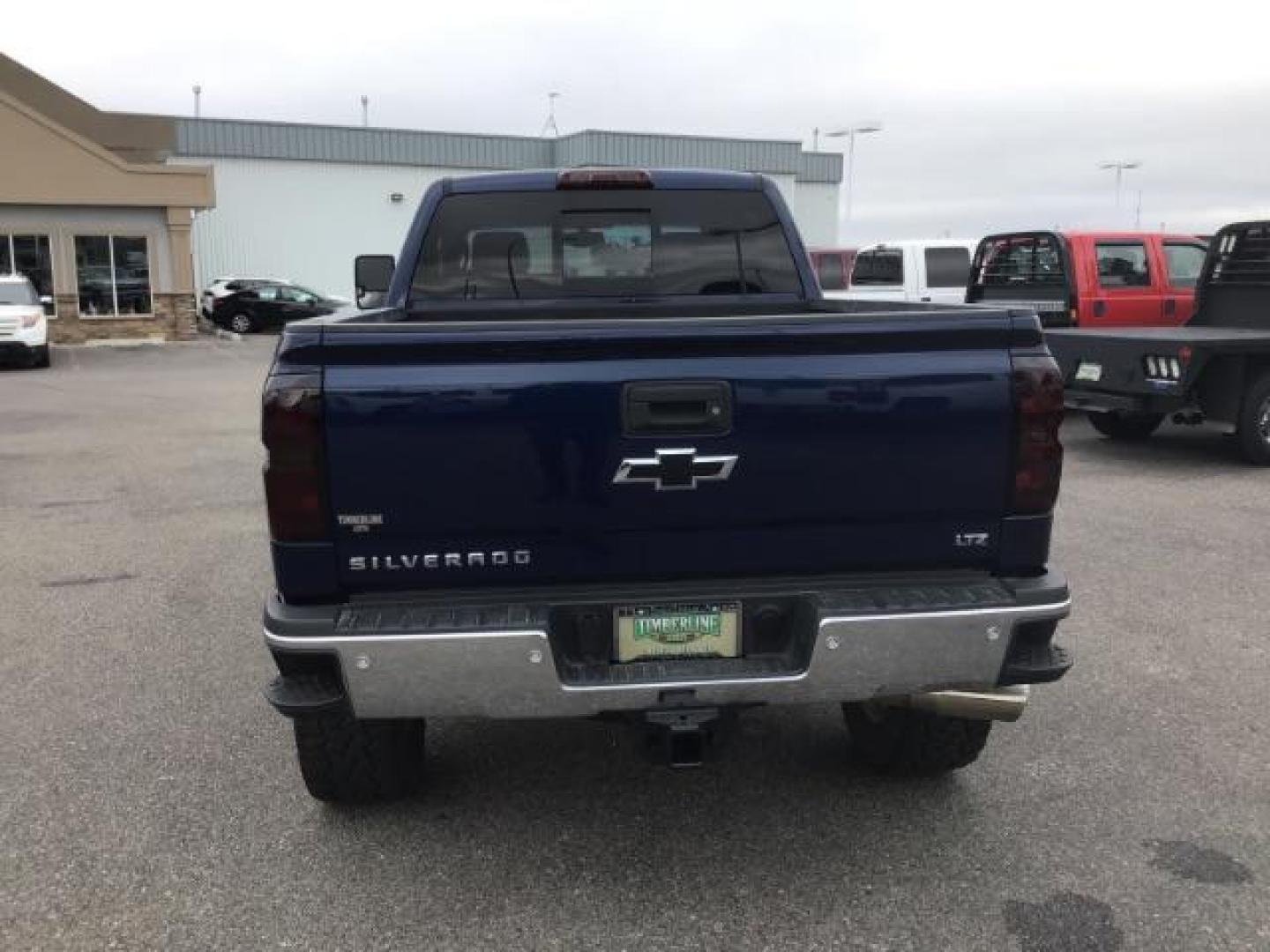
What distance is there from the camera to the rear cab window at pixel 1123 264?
1262cm

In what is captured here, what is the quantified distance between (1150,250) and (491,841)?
12007 mm

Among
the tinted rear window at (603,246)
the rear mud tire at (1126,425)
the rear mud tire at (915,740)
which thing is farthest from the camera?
the rear mud tire at (1126,425)

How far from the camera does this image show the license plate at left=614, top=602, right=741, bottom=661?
2975 mm

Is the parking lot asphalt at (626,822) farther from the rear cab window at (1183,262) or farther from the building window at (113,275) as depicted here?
the building window at (113,275)

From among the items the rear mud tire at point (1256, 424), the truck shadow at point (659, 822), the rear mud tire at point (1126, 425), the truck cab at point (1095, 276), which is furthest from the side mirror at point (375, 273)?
the truck cab at point (1095, 276)

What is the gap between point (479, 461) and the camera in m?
2.84

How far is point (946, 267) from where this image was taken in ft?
59.2

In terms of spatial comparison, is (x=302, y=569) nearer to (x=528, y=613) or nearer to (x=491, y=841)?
(x=528, y=613)

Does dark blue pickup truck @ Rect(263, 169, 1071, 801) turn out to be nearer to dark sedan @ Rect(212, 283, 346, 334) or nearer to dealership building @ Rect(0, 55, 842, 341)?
dealership building @ Rect(0, 55, 842, 341)

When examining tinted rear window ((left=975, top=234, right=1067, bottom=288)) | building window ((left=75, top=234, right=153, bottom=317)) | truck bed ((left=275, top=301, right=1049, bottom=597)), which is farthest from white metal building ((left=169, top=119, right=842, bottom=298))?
truck bed ((left=275, top=301, right=1049, bottom=597))

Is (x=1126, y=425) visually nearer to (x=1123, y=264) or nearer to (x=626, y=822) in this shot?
(x=1123, y=264)

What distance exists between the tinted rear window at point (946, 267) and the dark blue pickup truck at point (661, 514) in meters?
15.7

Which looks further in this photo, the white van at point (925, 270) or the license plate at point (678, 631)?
the white van at point (925, 270)

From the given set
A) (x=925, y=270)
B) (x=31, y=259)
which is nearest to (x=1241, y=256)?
(x=925, y=270)
